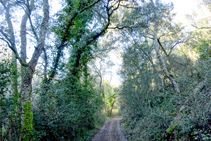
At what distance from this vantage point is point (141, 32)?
596 inches

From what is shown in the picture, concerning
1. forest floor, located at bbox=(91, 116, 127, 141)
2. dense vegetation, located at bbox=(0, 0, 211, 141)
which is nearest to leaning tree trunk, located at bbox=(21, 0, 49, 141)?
dense vegetation, located at bbox=(0, 0, 211, 141)

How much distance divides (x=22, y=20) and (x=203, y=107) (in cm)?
1121

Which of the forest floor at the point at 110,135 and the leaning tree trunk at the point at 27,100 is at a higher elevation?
the leaning tree trunk at the point at 27,100

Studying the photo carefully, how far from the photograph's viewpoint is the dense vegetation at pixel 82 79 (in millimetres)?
5598

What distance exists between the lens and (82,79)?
47.7ft

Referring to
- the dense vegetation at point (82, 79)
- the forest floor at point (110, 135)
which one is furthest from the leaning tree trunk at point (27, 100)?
the forest floor at point (110, 135)

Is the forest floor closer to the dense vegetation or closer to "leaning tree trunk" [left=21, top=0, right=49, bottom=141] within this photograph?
the dense vegetation

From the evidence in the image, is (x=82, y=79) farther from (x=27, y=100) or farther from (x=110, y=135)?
(x=27, y=100)

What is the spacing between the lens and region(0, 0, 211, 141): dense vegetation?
18.4ft

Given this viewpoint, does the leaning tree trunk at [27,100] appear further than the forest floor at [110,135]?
No

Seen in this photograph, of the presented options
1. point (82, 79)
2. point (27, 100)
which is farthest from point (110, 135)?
point (27, 100)

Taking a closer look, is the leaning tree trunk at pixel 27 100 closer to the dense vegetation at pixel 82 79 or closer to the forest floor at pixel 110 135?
the dense vegetation at pixel 82 79

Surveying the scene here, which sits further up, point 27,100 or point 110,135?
point 27,100

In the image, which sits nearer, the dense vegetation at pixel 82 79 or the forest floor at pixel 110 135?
the dense vegetation at pixel 82 79
